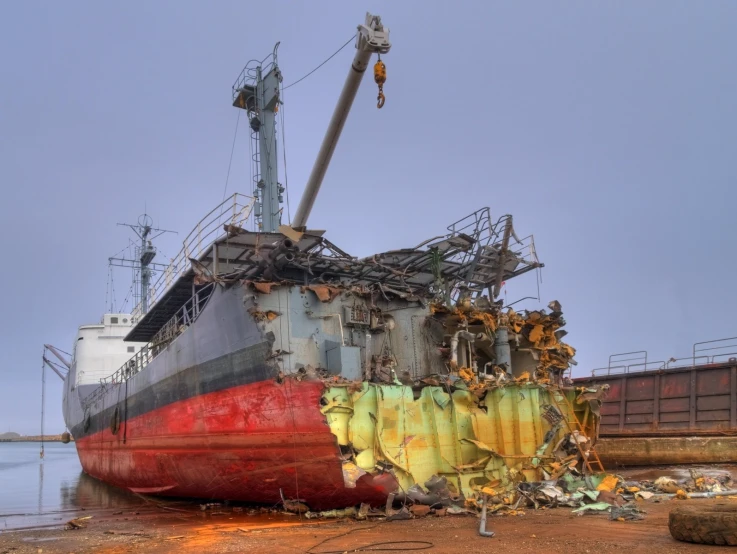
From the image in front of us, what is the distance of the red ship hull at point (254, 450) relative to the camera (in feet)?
32.6

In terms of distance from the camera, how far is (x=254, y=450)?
36.0 feet

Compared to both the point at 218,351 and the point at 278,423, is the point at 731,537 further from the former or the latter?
the point at 218,351

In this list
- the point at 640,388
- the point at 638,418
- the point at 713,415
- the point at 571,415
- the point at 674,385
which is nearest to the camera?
the point at 571,415

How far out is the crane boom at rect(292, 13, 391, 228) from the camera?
10945 mm

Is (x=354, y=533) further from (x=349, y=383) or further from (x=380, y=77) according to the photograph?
(x=380, y=77)

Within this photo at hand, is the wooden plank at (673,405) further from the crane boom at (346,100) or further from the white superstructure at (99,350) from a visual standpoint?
the white superstructure at (99,350)

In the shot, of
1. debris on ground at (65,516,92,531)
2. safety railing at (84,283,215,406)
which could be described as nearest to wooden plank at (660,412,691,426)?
safety railing at (84,283,215,406)

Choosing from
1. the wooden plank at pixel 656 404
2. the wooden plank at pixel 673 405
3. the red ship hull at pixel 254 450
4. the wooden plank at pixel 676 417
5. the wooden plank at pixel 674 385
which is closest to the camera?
the red ship hull at pixel 254 450

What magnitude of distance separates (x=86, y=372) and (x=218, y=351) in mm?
19734

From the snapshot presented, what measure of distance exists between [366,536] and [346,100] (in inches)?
330

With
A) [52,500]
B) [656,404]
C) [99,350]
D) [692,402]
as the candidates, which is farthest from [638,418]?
[99,350]

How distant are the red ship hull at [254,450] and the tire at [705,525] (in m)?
4.57

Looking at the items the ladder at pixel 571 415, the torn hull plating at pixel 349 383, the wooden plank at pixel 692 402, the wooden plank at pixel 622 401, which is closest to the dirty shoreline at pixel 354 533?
the torn hull plating at pixel 349 383

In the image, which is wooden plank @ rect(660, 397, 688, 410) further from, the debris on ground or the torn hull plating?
the debris on ground
